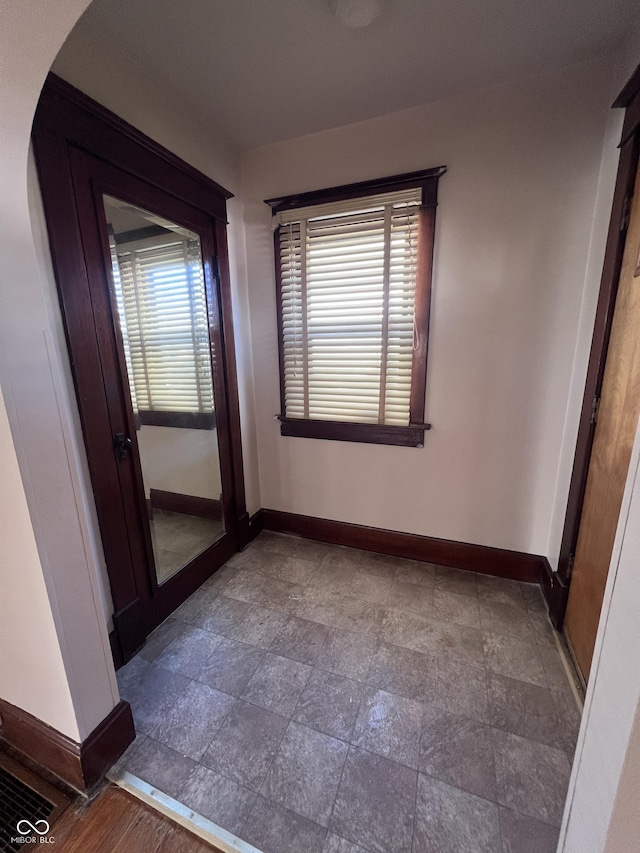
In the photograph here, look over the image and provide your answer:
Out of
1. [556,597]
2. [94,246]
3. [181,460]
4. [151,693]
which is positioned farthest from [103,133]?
[556,597]

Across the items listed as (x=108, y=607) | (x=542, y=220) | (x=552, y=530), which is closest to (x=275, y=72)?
(x=542, y=220)

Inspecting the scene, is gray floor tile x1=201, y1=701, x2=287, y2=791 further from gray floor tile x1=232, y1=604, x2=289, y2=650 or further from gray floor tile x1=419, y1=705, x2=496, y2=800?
gray floor tile x1=419, y1=705, x2=496, y2=800

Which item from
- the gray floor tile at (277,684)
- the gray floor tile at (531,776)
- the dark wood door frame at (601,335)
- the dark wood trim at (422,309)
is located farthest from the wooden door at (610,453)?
the gray floor tile at (277,684)

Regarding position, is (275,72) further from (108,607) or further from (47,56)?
(108,607)

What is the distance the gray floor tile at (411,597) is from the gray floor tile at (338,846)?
1023 mm

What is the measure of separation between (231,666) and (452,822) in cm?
100

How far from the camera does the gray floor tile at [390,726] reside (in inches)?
48.4

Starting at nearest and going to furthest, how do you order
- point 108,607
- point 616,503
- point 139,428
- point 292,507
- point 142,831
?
point 142,831 → point 616,503 → point 108,607 → point 139,428 → point 292,507

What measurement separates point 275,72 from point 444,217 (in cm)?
110

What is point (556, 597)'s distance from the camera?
1768 mm

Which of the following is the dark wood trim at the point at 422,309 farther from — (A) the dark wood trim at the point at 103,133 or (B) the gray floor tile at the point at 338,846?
(B) the gray floor tile at the point at 338,846

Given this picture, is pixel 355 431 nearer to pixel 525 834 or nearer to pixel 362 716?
pixel 362 716

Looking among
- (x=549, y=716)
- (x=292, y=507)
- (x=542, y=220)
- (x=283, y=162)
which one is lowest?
(x=549, y=716)

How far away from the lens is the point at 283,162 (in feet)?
7.00
